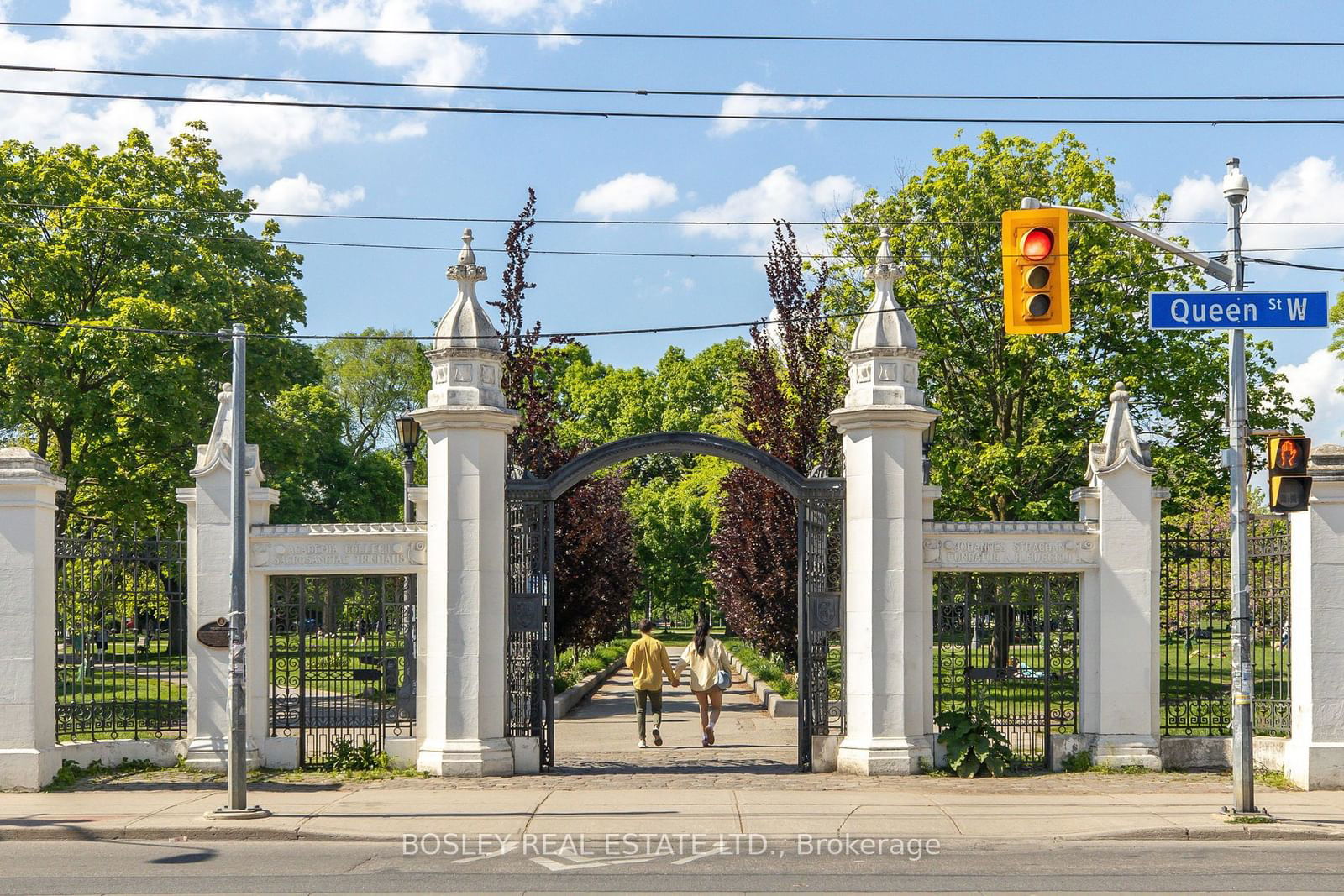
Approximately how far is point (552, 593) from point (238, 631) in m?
3.82

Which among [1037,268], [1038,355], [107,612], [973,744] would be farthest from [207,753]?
[1038,355]

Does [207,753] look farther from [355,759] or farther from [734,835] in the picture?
[734,835]

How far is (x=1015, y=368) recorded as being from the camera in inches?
1073

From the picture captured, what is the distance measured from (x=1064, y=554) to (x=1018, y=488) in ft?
35.7

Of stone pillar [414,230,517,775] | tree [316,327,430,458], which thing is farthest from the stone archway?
tree [316,327,430,458]

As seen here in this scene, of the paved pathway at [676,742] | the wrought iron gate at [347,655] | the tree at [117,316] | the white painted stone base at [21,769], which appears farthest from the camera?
the tree at [117,316]

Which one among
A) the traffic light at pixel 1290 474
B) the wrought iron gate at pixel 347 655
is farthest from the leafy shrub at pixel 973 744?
the wrought iron gate at pixel 347 655

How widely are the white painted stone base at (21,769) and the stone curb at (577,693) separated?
1055cm

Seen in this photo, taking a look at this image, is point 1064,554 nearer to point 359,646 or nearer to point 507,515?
point 507,515

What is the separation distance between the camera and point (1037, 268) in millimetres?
11688

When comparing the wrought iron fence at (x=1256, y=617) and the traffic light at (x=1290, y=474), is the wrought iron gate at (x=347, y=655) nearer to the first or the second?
the wrought iron fence at (x=1256, y=617)

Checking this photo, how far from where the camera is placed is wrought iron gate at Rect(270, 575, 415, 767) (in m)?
15.5

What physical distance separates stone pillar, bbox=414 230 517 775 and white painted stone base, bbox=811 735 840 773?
11.7 feet

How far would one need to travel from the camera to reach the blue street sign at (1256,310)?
1247 cm
